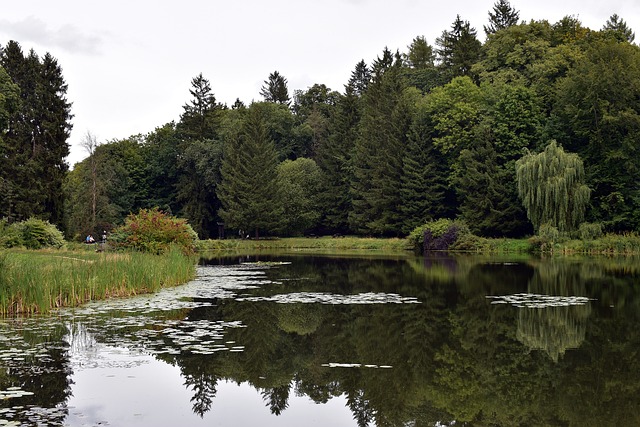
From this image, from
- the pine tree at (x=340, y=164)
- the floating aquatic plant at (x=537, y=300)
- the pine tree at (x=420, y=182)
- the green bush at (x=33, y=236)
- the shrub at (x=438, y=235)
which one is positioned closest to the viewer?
the floating aquatic plant at (x=537, y=300)

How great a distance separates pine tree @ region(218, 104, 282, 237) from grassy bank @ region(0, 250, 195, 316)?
44.8 m

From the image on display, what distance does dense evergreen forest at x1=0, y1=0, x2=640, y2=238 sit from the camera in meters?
49.7

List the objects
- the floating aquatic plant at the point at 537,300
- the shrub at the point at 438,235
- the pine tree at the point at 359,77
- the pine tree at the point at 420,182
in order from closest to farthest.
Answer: the floating aquatic plant at the point at 537,300
the shrub at the point at 438,235
the pine tree at the point at 420,182
the pine tree at the point at 359,77

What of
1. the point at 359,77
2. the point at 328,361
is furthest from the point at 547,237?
the point at 359,77

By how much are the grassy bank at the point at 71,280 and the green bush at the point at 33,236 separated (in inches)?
475

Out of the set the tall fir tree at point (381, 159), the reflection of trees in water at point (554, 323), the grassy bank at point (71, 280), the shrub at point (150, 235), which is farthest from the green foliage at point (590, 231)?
the grassy bank at point (71, 280)

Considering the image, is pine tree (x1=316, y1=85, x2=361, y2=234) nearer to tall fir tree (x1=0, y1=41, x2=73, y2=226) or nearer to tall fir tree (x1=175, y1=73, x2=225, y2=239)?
tall fir tree (x1=175, y1=73, x2=225, y2=239)

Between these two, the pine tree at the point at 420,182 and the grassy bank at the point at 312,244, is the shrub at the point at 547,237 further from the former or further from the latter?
the pine tree at the point at 420,182

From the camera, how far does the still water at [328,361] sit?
885 cm

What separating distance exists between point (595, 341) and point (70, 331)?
36.6 ft

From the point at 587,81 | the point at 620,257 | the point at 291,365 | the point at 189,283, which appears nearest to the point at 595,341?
the point at 291,365

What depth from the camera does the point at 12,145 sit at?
4800cm

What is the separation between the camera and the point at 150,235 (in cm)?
3247

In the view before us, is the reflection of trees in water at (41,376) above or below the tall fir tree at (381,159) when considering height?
below
